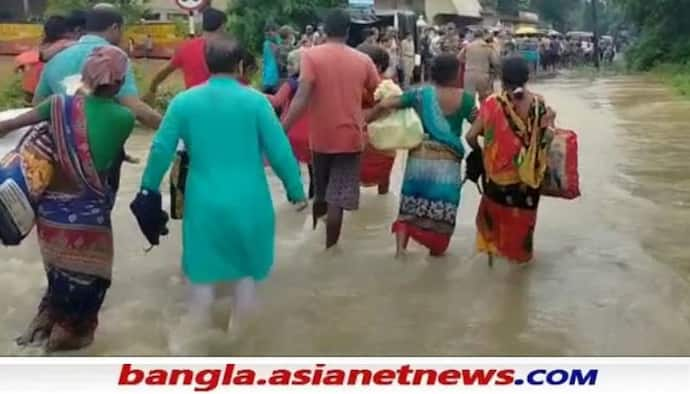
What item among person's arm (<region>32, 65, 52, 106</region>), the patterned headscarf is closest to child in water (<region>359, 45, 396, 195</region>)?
person's arm (<region>32, 65, 52, 106</region>)

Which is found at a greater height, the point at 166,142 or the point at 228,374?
the point at 166,142

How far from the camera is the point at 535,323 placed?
538 centimetres

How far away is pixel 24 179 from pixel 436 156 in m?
2.49

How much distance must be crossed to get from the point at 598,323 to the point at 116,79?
2.50 m

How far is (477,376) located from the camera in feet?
11.5

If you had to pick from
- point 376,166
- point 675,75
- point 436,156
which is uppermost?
point 436,156

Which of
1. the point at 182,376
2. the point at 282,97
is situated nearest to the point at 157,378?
the point at 182,376

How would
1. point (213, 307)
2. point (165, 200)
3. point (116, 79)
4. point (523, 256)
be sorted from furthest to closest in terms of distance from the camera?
point (165, 200) → point (523, 256) → point (213, 307) → point (116, 79)

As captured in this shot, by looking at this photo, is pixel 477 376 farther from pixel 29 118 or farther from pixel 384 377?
pixel 29 118

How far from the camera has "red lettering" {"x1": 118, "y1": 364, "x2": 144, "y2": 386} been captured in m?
3.51

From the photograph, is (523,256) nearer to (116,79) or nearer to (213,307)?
(213,307)

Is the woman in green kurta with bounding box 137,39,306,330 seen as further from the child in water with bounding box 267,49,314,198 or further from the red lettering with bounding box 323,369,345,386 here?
the child in water with bounding box 267,49,314,198

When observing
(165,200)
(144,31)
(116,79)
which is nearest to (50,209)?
(116,79)

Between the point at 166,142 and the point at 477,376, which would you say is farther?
the point at 166,142
